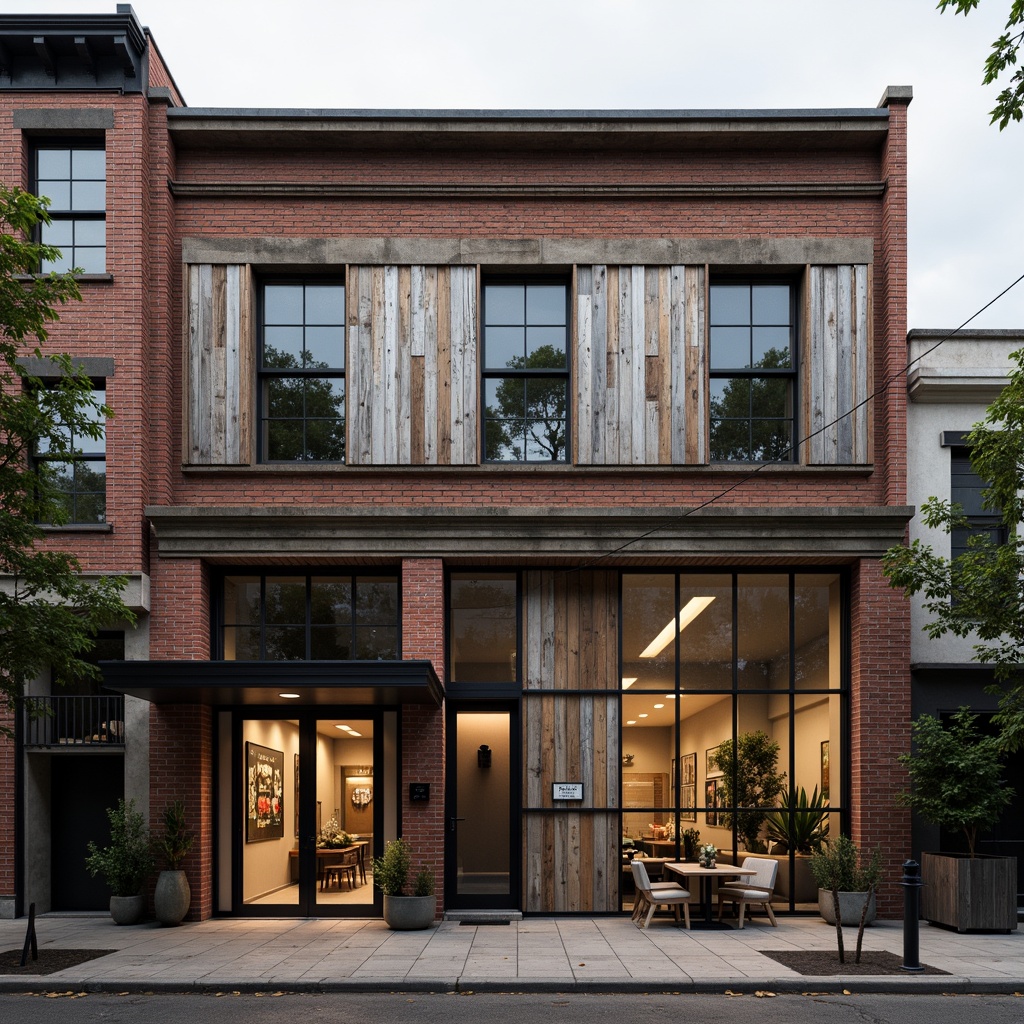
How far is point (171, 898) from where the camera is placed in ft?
47.2

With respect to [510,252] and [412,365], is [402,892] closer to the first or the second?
[412,365]

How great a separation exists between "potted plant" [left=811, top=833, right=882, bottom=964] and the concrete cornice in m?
4.08

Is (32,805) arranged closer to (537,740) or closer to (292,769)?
(292,769)

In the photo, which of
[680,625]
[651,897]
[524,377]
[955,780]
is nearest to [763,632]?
[680,625]

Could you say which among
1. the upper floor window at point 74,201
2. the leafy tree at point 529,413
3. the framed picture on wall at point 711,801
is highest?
the upper floor window at point 74,201

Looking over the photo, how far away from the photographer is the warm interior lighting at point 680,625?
1588cm

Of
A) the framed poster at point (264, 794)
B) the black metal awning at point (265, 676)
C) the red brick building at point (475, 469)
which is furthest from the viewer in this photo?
the framed poster at point (264, 794)

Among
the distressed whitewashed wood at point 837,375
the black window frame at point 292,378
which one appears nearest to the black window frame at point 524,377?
the black window frame at point 292,378

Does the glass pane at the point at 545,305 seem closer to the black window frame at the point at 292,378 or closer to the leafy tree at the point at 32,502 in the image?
the black window frame at the point at 292,378

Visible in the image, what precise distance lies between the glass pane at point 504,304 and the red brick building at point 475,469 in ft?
0.17

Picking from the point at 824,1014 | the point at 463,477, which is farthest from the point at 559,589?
the point at 824,1014

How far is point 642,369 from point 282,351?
537 cm

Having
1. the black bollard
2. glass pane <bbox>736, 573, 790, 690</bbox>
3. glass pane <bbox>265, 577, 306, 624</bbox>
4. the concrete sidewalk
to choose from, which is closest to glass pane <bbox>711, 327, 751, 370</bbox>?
glass pane <bbox>736, 573, 790, 690</bbox>

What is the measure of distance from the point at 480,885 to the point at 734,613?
17.5 feet
